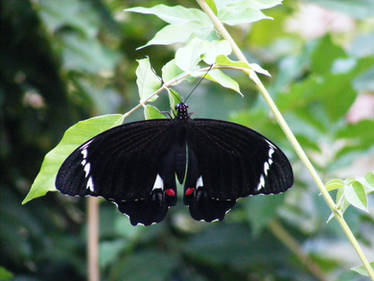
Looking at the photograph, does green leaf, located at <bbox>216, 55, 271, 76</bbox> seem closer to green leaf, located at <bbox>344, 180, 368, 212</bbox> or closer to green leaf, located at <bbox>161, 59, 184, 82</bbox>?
green leaf, located at <bbox>161, 59, 184, 82</bbox>

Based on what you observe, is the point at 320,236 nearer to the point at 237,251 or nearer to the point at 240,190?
the point at 237,251

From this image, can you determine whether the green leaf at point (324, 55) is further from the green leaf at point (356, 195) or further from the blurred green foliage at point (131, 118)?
the green leaf at point (356, 195)

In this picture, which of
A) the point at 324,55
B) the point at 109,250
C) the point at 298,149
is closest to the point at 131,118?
the point at 109,250

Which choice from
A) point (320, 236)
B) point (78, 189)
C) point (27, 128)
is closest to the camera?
point (78, 189)

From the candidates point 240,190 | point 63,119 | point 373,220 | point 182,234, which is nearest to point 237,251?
point 182,234

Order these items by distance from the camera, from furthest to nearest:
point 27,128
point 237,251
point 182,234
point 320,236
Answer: point 320,236, point 182,234, point 237,251, point 27,128

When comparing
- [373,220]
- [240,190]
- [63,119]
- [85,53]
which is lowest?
[240,190]

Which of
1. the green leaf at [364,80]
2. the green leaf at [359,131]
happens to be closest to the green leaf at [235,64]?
the green leaf at [359,131]

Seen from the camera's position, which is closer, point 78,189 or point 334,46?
point 78,189
